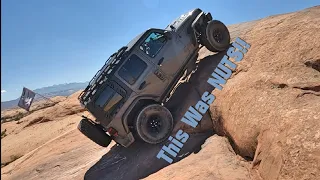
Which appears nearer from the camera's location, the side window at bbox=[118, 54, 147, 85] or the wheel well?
the side window at bbox=[118, 54, 147, 85]

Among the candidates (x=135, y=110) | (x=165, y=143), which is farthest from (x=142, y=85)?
(x=165, y=143)

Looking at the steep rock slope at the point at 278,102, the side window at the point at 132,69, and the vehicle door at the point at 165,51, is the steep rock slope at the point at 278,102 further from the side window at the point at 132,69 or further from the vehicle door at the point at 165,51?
the side window at the point at 132,69

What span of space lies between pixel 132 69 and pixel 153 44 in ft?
3.29

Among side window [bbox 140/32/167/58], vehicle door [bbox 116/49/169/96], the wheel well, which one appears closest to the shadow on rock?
the wheel well

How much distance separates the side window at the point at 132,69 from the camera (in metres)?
7.65

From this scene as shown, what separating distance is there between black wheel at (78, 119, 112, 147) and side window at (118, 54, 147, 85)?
1536 millimetres

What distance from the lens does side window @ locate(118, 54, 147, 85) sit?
7.65 metres

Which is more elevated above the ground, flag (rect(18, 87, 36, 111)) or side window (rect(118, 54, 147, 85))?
side window (rect(118, 54, 147, 85))

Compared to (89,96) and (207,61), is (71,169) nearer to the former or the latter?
(89,96)

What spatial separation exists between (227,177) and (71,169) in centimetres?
537

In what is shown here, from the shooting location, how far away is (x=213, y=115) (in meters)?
7.22

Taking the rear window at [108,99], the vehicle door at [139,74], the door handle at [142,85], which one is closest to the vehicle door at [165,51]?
the vehicle door at [139,74]

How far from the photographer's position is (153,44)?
26.8 ft

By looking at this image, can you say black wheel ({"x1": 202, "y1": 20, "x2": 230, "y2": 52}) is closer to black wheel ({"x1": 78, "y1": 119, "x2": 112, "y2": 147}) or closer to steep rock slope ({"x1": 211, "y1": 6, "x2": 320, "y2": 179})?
steep rock slope ({"x1": 211, "y1": 6, "x2": 320, "y2": 179})
